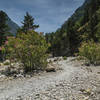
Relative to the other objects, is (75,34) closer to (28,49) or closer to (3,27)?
(3,27)

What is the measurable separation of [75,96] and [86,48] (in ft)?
29.9

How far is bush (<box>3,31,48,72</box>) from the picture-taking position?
27.0 ft

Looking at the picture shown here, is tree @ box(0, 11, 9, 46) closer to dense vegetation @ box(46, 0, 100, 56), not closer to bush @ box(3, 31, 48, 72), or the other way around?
bush @ box(3, 31, 48, 72)

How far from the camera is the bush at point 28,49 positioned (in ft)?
27.0

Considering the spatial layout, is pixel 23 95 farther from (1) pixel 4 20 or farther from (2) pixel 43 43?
(1) pixel 4 20

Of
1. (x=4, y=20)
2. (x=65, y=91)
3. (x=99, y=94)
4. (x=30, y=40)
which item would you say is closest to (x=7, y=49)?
(x=30, y=40)

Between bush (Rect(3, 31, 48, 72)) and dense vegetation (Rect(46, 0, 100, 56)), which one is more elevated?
dense vegetation (Rect(46, 0, 100, 56))

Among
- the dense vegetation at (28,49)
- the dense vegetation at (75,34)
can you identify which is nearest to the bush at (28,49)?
the dense vegetation at (28,49)

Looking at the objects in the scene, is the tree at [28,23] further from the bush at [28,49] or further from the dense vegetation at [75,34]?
the bush at [28,49]

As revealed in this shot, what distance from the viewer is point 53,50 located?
47.1 metres

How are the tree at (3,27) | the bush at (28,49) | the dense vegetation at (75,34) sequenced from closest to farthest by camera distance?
the bush at (28,49) → the tree at (3,27) → the dense vegetation at (75,34)

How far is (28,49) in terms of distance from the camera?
8.36m

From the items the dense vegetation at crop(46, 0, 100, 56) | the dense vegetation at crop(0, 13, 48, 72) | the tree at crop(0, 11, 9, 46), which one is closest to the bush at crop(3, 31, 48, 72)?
the dense vegetation at crop(0, 13, 48, 72)

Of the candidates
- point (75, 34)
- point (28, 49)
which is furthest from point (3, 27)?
point (75, 34)
